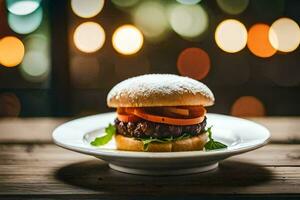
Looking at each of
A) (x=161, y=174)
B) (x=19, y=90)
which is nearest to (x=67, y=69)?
(x=19, y=90)

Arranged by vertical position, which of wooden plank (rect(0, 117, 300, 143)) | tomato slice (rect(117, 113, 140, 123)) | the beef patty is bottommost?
wooden plank (rect(0, 117, 300, 143))

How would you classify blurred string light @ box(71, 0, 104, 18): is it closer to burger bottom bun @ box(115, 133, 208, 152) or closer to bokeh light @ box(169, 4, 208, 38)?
burger bottom bun @ box(115, 133, 208, 152)

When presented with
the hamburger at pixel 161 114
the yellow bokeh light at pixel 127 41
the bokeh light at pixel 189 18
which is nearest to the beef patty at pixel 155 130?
the hamburger at pixel 161 114

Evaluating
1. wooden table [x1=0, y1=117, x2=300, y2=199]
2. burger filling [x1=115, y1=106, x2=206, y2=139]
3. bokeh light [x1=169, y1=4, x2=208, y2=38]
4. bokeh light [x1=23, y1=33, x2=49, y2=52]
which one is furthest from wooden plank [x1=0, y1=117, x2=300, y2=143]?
bokeh light [x1=169, y1=4, x2=208, y2=38]

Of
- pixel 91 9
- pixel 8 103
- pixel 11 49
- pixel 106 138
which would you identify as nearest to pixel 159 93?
pixel 106 138

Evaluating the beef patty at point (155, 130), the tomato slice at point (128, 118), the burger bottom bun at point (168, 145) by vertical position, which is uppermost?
the tomato slice at point (128, 118)

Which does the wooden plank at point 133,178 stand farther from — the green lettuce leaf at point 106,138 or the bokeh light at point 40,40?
the bokeh light at point 40,40

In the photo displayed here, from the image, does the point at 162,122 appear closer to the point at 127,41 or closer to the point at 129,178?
the point at 129,178
